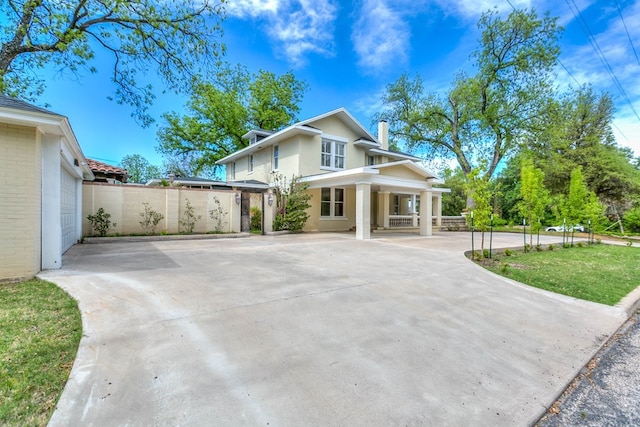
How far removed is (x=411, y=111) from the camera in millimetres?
27547

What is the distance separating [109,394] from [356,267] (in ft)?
17.8

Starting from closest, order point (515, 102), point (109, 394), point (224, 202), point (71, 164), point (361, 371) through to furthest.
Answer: point (109, 394), point (361, 371), point (71, 164), point (224, 202), point (515, 102)

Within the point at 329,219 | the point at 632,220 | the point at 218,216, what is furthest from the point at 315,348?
the point at 632,220

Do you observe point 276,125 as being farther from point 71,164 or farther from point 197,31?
point 71,164

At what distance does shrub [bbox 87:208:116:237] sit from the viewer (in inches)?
431

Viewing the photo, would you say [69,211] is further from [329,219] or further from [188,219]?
[329,219]

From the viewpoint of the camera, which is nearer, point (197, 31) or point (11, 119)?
point (11, 119)

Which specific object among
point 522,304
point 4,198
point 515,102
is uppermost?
point 515,102

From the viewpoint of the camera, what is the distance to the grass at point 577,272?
5.92 meters

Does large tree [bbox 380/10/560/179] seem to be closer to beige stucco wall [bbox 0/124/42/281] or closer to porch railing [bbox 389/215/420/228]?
porch railing [bbox 389/215/420/228]

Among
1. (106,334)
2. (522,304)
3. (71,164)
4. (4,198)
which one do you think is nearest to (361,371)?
(106,334)

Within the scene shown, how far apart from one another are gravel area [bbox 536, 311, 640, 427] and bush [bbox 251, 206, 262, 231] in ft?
46.0

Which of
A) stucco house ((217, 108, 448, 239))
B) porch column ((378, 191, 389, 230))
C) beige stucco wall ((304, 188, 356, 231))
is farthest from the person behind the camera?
porch column ((378, 191, 389, 230))

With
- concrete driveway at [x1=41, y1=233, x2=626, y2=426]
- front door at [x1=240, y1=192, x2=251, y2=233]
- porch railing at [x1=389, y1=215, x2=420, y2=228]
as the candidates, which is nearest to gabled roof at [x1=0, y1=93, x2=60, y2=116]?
concrete driveway at [x1=41, y1=233, x2=626, y2=426]
